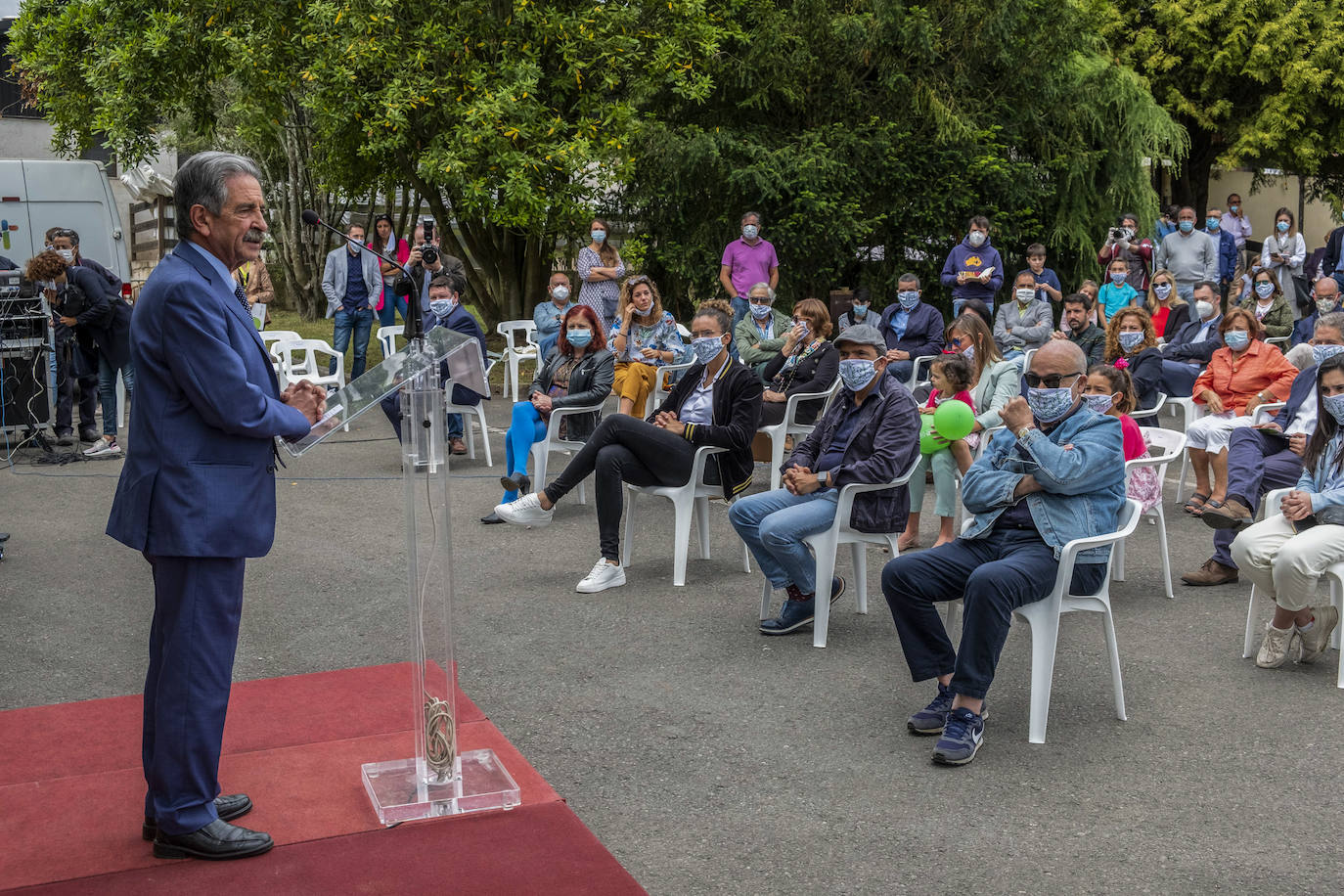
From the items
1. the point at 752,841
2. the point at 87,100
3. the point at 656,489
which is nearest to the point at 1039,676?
the point at 752,841

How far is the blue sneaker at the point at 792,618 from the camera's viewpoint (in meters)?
5.85

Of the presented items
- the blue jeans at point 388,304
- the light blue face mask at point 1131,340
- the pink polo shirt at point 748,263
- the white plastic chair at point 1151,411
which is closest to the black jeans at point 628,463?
the white plastic chair at point 1151,411

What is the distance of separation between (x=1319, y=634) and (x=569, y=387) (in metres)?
4.62

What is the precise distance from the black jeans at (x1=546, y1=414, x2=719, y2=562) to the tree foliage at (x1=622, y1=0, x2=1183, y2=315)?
8.75 meters

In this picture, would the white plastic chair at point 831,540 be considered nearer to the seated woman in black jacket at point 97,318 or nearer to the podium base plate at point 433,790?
the podium base plate at point 433,790

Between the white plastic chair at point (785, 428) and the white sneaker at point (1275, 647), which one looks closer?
the white sneaker at point (1275, 647)

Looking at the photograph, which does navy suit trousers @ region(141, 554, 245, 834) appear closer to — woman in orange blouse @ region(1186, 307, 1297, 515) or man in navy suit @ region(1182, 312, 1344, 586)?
man in navy suit @ region(1182, 312, 1344, 586)

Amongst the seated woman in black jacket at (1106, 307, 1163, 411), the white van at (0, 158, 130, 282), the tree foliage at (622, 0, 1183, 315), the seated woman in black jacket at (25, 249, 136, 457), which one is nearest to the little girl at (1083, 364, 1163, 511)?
the seated woman in black jacket at (1106, 307, 1163, 411)

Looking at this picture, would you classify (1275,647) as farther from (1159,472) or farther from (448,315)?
(448,315)

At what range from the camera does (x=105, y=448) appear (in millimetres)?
10961

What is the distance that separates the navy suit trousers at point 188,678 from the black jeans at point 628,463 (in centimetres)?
328

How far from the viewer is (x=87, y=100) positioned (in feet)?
51.3

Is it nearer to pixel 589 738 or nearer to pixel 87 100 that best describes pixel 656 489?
pixel 589 738

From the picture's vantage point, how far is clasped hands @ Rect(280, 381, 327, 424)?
365 centimetres
